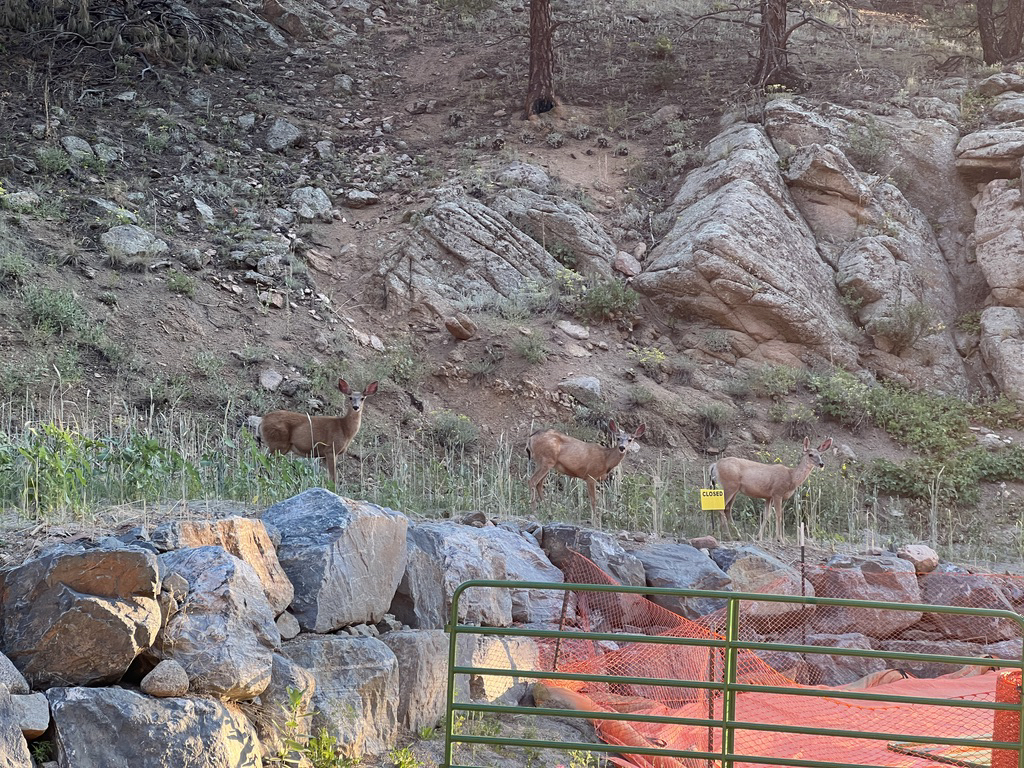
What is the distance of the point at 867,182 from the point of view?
1973cm

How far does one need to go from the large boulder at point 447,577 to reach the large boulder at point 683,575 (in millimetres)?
1736

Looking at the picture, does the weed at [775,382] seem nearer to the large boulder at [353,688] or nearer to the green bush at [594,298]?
the green bush at [594,298]

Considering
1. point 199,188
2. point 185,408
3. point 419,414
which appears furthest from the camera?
point 199,188

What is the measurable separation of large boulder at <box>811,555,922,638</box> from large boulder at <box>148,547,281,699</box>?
6.06 m

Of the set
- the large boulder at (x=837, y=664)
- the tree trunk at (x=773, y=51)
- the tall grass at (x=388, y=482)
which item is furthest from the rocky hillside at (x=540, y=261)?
the large boulder at (x=837, y=664)

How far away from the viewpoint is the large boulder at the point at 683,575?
9070 mm

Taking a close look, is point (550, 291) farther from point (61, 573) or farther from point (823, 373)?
point (61, 573)

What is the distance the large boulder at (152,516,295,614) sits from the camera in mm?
5363

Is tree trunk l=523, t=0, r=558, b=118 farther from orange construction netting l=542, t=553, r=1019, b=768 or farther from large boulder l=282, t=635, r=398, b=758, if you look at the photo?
large boulder l=282, t=635, r=398, b=758

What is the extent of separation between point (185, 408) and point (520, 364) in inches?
→ 206

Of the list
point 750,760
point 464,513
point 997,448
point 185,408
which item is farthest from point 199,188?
point 750,760

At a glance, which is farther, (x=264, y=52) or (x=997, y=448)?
(x=264, y=52)

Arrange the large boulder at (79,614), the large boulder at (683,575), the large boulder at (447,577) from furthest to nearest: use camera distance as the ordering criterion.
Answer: the large boulder at (683,575) < the large boulder at (447,577) < the large boulder at (79,614)

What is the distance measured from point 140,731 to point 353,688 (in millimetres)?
1467
